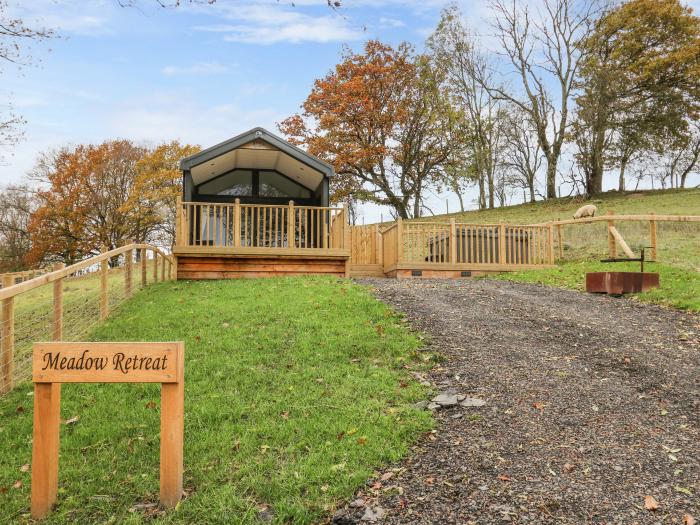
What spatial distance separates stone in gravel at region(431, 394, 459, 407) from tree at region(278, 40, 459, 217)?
2288 centimetres

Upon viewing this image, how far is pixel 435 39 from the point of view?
103 feet

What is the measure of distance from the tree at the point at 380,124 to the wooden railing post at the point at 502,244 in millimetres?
12855

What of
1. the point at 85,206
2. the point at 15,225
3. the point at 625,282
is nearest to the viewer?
the point at 625,282

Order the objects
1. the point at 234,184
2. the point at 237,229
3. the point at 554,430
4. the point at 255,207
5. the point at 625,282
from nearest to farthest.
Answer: the point at 554,430
the point at 625,282
the point at 237,229
the point at 255,207
the point at 234,184

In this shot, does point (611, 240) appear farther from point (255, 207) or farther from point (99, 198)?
point (99, 198)

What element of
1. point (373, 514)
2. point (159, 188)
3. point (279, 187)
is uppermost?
point (159, 188)

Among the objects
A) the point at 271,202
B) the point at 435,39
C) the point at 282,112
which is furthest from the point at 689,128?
the point at 271,202

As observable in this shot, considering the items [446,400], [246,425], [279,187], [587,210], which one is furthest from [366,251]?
[246,425]

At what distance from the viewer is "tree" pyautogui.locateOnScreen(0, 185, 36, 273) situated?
91.8 feet

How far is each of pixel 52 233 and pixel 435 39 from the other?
82.6 ft

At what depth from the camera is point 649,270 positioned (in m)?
12.7

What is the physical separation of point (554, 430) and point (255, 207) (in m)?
10.8

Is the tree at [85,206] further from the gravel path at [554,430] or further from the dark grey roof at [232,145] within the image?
the gravel path at [554,430]

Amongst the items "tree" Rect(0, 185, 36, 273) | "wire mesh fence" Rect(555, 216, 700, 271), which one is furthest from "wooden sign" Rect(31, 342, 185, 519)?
"tree" Rect(0, 185, 36, 273)
